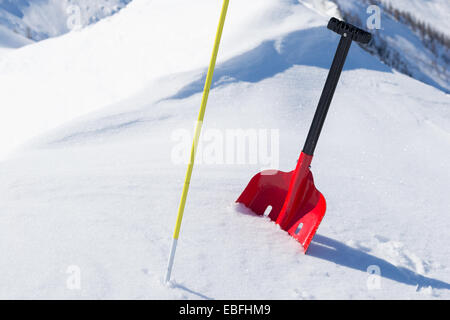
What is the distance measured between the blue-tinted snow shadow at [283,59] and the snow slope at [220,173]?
2cm

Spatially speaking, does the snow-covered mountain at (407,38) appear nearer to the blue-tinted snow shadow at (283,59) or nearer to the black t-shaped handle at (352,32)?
the blue-tinted snow shadow at (283,59)

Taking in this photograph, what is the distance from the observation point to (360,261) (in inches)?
105

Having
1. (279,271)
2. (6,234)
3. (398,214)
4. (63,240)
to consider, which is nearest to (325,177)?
(398,214)

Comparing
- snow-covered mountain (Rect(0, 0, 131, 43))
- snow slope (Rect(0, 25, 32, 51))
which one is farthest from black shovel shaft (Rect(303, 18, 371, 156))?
snow-covered mountain (Rect(0, 0, 131, 43))

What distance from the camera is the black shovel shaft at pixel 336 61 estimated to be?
2.58 metres

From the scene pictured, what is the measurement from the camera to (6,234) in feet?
8.34

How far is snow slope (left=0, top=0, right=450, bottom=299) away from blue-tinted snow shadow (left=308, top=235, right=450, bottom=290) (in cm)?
1

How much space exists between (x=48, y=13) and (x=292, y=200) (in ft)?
270

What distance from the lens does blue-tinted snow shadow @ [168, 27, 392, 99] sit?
556 centimetres

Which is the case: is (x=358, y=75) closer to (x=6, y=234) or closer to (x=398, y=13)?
(x=6, y=234)

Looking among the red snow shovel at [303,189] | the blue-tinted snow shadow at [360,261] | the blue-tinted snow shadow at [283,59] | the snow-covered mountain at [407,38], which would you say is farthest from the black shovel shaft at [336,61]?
the snow-covered mountain at [407,38]

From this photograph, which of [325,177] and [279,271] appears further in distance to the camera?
[325,177]

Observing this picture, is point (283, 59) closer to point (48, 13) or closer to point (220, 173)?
point (220, 173)

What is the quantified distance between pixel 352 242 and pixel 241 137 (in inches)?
72.0
